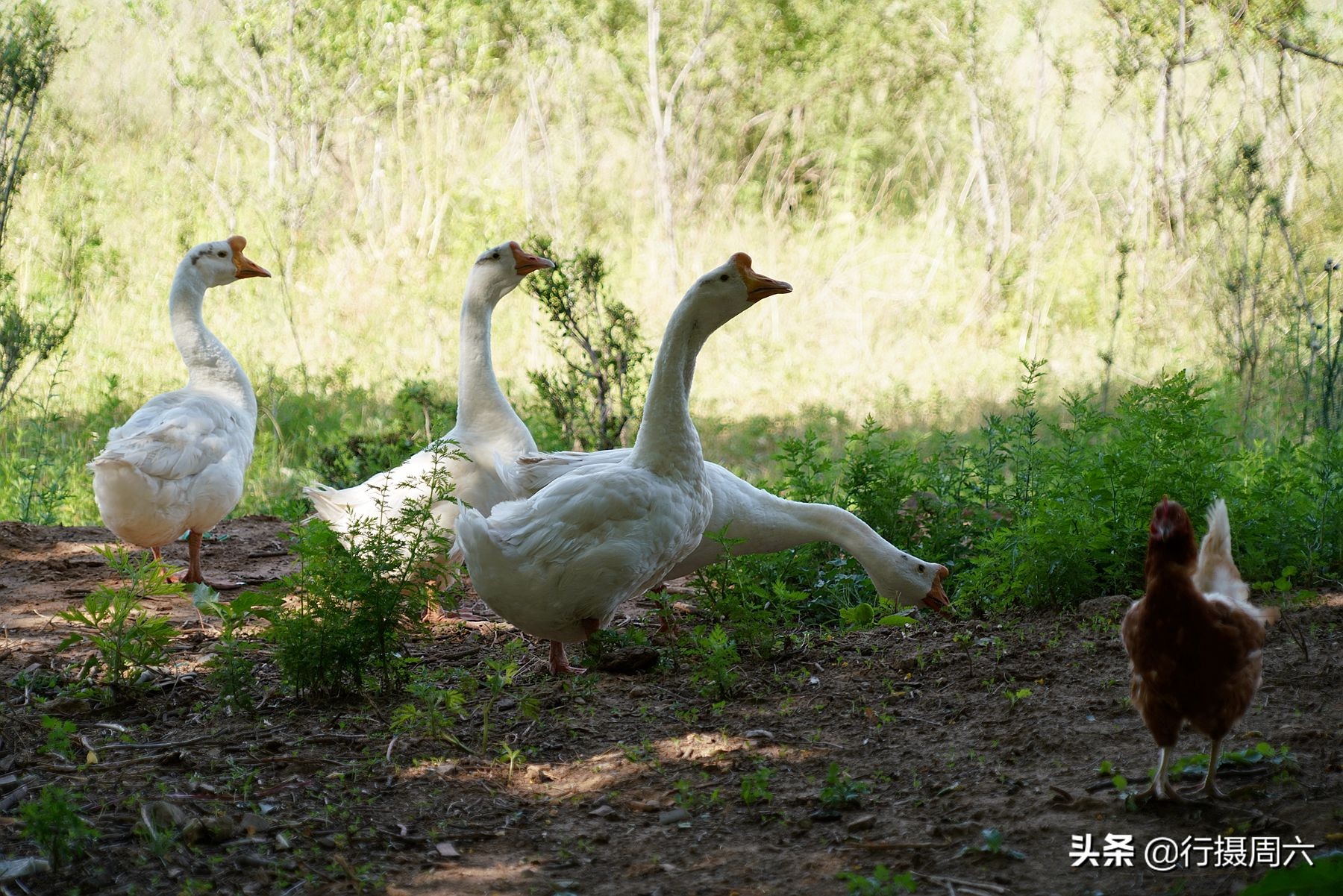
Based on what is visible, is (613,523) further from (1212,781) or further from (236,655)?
(1212,781)

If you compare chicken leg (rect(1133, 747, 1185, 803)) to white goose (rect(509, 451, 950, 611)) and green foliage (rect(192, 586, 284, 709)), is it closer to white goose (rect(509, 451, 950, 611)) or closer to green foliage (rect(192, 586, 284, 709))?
white goose (rect(509, 451, 950, 611))

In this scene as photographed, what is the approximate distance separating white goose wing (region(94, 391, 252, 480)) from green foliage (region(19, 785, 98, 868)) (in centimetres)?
317

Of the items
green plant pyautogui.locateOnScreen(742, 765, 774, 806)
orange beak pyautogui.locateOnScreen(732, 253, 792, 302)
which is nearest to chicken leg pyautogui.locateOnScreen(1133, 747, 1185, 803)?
green plant pyautogui.locateOnScreen(742, 765, 774, 806)

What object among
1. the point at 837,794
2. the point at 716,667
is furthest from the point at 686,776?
the point at 716,667

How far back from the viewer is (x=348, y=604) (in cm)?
423

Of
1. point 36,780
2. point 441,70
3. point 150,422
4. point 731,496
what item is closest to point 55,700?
point 36,780

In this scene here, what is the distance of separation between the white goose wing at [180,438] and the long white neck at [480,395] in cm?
139

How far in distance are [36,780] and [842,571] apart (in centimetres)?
378

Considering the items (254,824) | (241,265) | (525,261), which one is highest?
(241,265)

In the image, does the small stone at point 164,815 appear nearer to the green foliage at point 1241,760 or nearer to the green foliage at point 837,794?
the green foliage at point 837,794

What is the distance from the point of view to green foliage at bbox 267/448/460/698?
157 inches

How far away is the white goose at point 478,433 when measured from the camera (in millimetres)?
5449

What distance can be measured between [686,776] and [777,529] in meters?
1.95

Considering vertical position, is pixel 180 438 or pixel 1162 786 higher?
pixel 180 438
